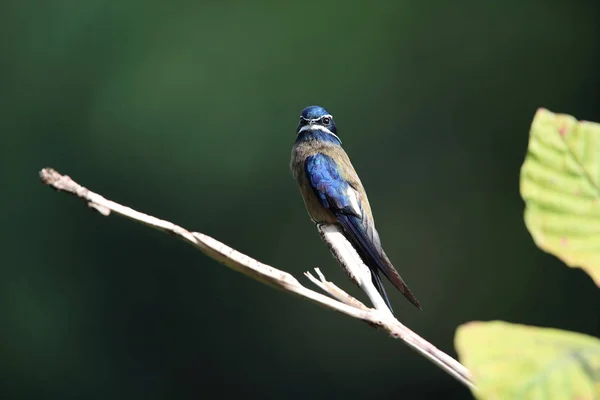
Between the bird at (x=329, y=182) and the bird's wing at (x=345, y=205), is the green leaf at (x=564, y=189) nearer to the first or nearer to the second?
the bird's wing at (x=345, y=205)

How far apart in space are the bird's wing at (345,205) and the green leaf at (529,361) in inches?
58.8

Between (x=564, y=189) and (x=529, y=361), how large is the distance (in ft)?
0.23

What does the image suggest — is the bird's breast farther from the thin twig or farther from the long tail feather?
the thin twig

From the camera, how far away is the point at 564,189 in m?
0.34

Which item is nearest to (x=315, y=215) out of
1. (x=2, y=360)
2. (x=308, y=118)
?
(x=308, y=118)

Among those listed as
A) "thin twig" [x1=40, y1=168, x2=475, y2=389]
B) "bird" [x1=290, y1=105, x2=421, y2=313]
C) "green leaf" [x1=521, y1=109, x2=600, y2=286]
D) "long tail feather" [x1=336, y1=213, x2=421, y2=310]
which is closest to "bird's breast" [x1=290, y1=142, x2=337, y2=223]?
"bird" [x1=290, y1=105, x2=421, y2=313]

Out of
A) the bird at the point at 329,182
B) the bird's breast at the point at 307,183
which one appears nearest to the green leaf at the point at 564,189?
the bird at the point at 329,182

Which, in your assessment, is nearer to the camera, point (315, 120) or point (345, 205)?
point (345, 205)

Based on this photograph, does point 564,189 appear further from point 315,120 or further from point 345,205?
point 315,120

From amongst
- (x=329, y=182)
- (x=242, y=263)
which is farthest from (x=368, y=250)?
(x=242, y=263)

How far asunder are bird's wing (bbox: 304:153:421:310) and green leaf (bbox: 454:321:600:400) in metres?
1.49

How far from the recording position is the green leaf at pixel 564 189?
330 millimetres

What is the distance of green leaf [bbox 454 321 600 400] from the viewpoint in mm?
292

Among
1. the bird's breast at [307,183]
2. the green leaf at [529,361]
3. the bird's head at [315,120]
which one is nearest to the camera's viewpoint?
the green leaf at [529,361]
